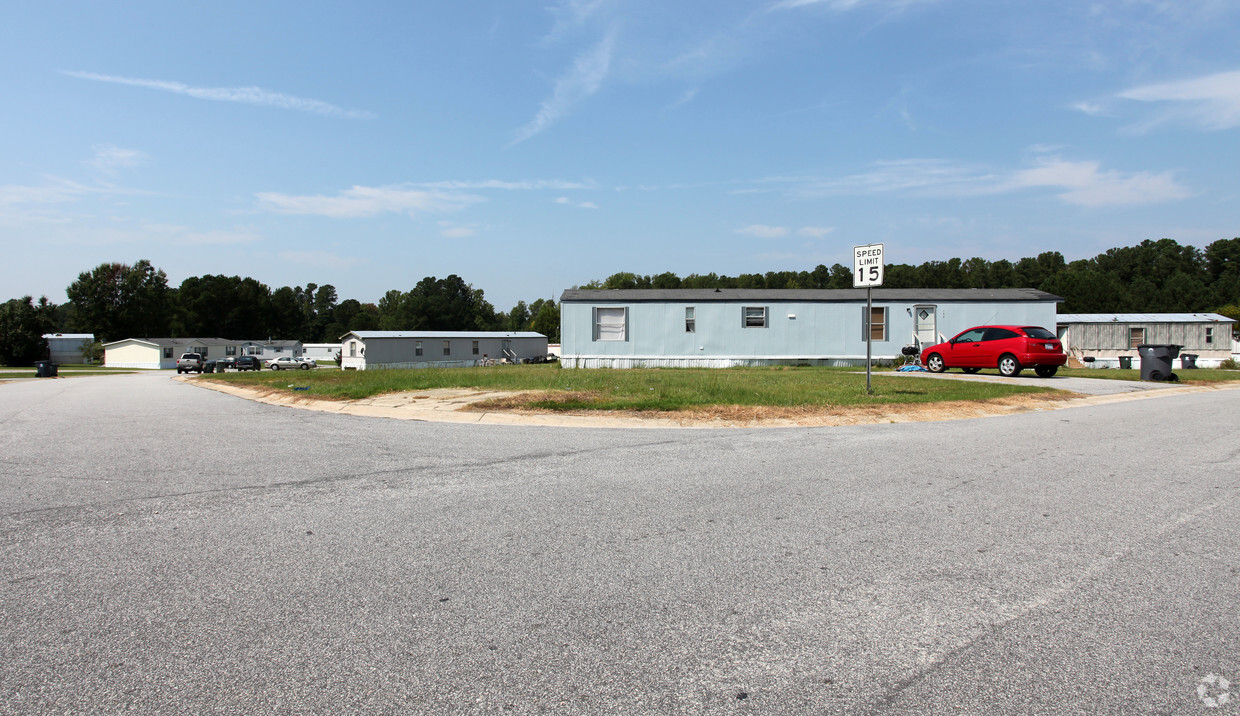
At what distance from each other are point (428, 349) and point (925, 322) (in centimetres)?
3719

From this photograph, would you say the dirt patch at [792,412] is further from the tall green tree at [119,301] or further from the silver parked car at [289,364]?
the tall green tree at [119,301]

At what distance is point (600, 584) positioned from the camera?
3.96m

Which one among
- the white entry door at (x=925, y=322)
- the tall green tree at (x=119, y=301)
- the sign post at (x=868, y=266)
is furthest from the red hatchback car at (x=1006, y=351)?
the tall green tree at (x=119, y=301)

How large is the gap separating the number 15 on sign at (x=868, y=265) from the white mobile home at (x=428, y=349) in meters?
36.7

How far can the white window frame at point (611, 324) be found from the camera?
95.1ft

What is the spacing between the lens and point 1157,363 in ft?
62.6

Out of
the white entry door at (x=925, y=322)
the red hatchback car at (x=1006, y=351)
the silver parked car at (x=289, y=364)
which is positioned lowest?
the silver parked car at (x=289, y=364)

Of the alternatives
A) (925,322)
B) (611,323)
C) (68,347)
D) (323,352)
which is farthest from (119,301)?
(925,322)

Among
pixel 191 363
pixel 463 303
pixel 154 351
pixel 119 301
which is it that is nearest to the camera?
pixel 191 363

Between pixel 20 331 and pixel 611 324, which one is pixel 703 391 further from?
pixel 20 331

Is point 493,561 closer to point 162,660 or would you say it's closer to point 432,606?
point 432,606

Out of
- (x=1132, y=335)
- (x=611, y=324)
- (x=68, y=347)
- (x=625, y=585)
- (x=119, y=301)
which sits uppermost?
(x=119, y=301)

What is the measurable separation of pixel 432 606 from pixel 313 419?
34.3 feet

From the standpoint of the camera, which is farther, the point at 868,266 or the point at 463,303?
the point at 463,303
